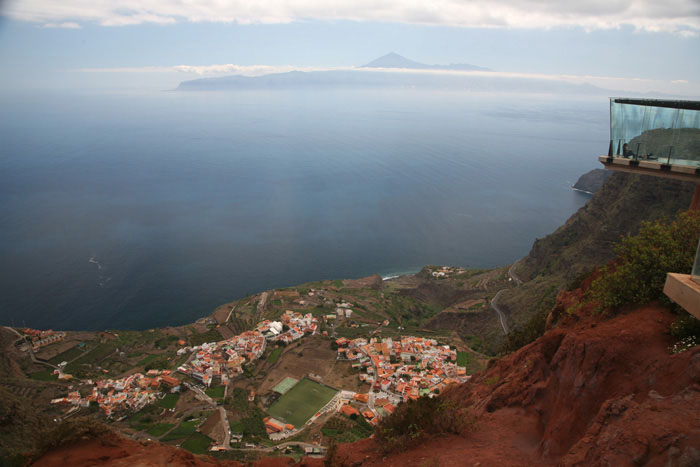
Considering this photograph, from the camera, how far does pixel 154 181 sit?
8000 centimetres

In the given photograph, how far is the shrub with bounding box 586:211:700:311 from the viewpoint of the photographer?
6.92 m

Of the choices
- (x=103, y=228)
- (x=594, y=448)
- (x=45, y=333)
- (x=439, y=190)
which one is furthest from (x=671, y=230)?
(x=439, y=190)

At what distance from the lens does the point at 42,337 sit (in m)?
29.8

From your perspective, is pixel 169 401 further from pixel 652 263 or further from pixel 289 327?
pixel 652 263

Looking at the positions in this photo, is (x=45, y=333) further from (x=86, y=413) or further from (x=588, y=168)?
(x=588, y=168)

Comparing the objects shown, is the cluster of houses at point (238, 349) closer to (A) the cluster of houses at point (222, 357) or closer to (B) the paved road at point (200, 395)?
(A) the cluster of houses at point (222, 357)

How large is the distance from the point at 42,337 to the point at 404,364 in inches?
1034

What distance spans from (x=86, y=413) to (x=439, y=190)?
64497mm

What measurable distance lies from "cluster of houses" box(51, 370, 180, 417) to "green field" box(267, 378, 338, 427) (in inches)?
271

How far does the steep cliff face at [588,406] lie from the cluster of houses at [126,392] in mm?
19288

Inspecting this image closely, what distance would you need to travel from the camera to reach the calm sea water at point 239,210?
42475 mm

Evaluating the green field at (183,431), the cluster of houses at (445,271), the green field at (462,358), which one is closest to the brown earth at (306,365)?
the green field at (183,431)

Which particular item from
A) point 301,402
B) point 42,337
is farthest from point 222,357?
point 42,337

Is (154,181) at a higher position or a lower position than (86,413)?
higher
